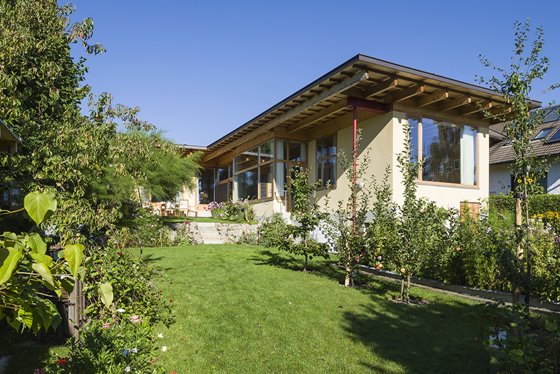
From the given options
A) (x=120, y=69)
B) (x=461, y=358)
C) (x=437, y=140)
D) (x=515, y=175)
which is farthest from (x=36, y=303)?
(x=437, y=140)

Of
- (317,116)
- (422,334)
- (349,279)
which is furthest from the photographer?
(317,116)

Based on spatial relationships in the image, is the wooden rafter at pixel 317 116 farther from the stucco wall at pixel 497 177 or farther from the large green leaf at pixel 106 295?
the stucco wall at pixel 497 177

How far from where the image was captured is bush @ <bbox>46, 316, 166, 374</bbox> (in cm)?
325

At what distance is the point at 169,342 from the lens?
14.7 ft

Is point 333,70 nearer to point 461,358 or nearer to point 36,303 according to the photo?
point 461,358

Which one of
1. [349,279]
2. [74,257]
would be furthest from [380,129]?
[74,257]

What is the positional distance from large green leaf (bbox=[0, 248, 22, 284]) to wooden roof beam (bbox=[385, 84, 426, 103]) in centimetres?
1025

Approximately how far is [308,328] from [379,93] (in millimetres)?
7381

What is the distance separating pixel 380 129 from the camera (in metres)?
11.4

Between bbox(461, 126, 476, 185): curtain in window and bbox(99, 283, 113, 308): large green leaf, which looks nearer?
bbox(99, 283, 113, 308): large green leaf

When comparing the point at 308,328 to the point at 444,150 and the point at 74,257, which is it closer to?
the point at 74,257

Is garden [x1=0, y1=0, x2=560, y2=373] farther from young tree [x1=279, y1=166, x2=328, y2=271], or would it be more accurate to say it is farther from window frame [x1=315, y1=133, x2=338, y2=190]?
window frame [x1=315, y1=133, x2=338, y2=190]

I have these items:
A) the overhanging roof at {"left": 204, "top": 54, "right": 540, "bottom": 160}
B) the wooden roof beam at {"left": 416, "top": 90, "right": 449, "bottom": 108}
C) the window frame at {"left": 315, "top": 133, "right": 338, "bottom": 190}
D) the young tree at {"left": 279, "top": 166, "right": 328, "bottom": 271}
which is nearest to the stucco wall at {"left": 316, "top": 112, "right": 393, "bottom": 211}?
the window frame at {"left": 315, "top": 133, "right": 338, "bottom": 190}

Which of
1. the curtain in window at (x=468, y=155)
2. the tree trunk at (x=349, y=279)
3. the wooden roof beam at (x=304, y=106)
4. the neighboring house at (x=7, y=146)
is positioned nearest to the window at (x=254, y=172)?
the wooden roof beam at (x=304, y=106)
